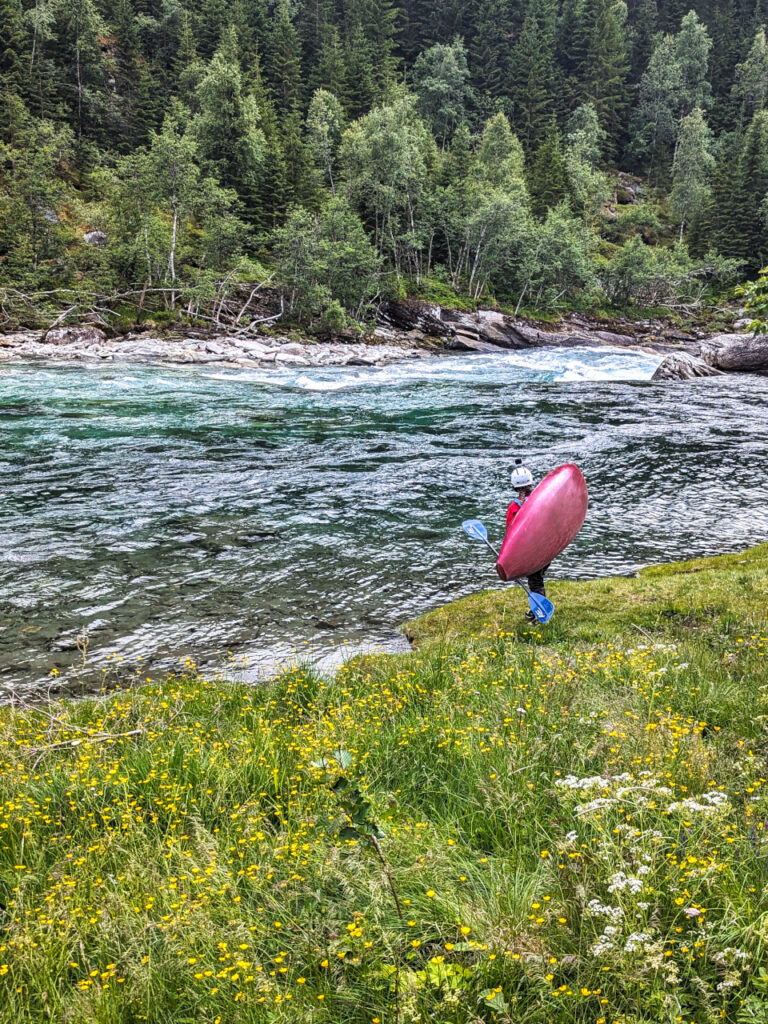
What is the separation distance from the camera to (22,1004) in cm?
294

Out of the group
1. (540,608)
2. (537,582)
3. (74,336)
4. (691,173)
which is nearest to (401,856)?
(540,608)

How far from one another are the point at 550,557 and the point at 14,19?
97322 millimetres

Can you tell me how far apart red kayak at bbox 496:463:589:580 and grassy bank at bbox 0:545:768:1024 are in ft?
10.6

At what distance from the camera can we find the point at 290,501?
52.7ft

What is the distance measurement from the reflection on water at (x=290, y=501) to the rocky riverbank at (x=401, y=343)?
361 inches

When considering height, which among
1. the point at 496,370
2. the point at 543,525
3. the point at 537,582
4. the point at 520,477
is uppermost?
the point at 496,370

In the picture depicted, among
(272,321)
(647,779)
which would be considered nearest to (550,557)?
(647,779)

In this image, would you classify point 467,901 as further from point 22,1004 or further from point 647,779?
point 22,1004

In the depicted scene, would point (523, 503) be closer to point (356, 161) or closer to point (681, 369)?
point (681, 369)

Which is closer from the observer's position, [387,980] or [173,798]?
[387,980]

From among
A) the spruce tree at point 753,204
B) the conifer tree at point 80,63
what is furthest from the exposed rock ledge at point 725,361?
the conifer tree at point 80,63

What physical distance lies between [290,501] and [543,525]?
7924 millimetres

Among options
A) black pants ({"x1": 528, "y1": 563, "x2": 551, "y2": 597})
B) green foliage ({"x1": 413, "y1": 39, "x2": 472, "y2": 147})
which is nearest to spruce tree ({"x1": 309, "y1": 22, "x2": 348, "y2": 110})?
green foliage ({"x1": 413, "y1": 39, "x2": 472, "y2": 147})

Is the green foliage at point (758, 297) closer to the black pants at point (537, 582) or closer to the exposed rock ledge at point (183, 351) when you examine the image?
the black pants at point (537, 582)
